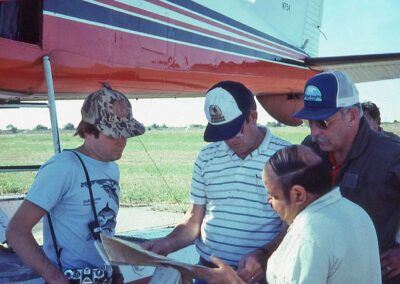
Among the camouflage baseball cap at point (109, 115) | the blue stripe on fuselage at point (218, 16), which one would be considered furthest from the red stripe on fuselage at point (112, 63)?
the camouflage baseball cap at point (109, 115)

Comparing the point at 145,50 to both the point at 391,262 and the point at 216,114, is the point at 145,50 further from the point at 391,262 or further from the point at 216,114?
the point at 391,262

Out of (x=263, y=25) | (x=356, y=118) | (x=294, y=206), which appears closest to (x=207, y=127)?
(x=356, y=118)

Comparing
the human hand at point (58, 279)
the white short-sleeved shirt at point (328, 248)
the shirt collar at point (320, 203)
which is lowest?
the human hand at point (58, 279)

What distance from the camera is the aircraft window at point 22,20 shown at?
3980 mm

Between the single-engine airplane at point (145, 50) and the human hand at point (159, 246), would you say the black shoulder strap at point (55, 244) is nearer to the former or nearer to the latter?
the human hand at point (159, 246)

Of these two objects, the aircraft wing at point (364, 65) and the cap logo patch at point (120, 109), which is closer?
the cap logo patch at point (120, 109)

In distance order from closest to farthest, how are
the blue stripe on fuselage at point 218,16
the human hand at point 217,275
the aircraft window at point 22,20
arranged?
the human hand at point 217,275 < the aircraft window at point 22,20 < the blue stripe on fuselage at point 218,16

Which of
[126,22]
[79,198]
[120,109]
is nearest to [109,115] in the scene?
[120,109]

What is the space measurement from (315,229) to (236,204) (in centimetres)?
92

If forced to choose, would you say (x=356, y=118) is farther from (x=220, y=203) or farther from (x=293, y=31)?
(x=293, y=31)

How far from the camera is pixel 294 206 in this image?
165 centimetres

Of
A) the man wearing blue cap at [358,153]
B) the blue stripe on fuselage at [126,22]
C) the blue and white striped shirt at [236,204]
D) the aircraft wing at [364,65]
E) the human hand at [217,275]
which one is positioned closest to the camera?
the human hand at [217,275]

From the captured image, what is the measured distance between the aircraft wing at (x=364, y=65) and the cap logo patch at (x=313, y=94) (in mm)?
6090

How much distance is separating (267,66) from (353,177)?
507 centimetres
